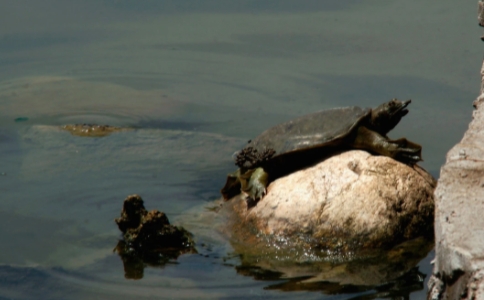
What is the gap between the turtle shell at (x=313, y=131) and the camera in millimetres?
5031

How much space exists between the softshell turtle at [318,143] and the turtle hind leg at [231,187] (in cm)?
18

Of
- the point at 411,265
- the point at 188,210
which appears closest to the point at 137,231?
the point at 188,210

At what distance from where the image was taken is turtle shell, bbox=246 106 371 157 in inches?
198

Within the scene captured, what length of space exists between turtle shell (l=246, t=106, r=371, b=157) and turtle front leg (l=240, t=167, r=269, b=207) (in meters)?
0.16

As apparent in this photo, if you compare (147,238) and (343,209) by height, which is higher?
(343,209)

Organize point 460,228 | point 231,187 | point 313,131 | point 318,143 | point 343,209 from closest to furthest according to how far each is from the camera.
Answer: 1. point 460,228
2. point 343,209
3. point 318,143
4. point 313,131
5. point 231,187

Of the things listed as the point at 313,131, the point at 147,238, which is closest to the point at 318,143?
the point at 313,131

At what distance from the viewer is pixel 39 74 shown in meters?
9.34

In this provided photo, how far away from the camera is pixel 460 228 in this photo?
2996 mm

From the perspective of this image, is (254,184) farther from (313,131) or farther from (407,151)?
(407,151)

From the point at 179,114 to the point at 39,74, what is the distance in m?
2.09

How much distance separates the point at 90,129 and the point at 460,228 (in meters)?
5.65

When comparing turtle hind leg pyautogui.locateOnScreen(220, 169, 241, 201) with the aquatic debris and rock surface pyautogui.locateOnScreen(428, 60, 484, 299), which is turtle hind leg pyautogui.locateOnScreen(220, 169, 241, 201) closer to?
rock surface pyautogui.locateOnScreen(428, 60, 484, 299)

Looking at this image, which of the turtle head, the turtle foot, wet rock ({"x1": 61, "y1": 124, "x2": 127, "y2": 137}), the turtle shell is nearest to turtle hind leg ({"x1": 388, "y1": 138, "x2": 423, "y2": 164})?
the turtle head
